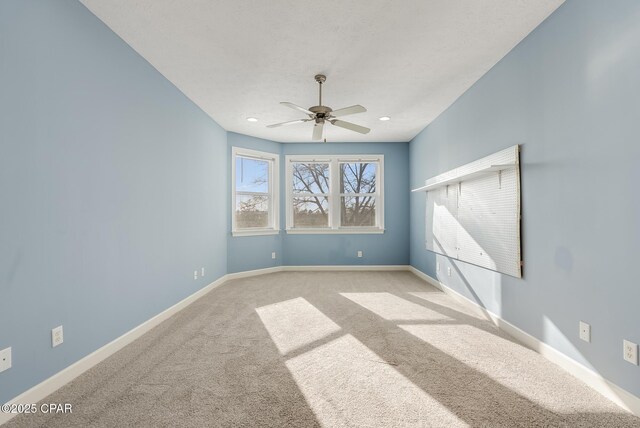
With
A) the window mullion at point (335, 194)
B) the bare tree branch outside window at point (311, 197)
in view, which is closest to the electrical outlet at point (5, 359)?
the bare tree branch outside window at point (311, 197)

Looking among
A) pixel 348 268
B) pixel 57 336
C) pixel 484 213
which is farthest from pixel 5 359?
pixel 348 268

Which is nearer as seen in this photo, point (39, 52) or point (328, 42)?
point (39, 52)

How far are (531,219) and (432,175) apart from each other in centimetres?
241

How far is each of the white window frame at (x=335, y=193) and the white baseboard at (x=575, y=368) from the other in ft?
9.97

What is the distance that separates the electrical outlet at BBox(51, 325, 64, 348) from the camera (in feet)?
6.23

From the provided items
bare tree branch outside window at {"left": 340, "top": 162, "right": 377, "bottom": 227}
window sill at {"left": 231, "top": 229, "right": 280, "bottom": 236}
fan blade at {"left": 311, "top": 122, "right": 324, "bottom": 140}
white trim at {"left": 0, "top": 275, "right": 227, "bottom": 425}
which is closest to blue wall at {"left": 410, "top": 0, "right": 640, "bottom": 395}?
fan blade at {"left": 311, "top": 122, "right": 324, "bottom": 140}

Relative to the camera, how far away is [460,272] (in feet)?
12.5

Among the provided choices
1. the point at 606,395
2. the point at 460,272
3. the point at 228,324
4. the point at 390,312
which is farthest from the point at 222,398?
the point at 460,272

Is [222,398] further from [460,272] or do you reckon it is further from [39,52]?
[460,272]

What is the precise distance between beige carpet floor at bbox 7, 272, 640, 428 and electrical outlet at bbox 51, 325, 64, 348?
306 mm

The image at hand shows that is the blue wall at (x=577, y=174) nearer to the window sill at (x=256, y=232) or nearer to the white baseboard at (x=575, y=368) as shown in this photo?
the white baseboard at (x=575, y=368)

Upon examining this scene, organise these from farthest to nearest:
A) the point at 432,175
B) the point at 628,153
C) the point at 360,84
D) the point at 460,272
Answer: the point at 432,175, the point at 460,272, the point at 360,84, the point at 628,153

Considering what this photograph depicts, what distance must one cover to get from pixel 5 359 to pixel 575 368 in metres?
3.56

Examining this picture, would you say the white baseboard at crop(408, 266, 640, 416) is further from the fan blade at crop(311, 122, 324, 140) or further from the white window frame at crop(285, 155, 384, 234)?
the white window frame at crop(285, 155, 384, 234)
